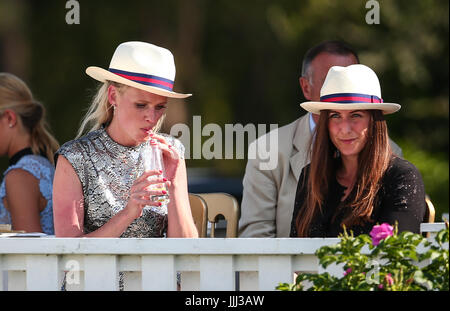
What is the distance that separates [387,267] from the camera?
2.88 metres

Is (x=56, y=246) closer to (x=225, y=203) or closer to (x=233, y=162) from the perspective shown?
(x=225, y=203)

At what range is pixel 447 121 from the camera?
44.2ft

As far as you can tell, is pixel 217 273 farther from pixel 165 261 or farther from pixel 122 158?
pixel 122 158

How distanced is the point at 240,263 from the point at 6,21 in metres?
15.9

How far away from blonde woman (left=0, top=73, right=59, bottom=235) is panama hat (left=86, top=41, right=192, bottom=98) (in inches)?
43.8

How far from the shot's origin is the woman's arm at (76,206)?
3.73 meters

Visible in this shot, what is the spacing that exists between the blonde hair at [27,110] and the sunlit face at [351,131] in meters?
1.84

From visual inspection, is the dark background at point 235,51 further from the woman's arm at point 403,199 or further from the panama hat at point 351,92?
the woman's arm at point 403,199

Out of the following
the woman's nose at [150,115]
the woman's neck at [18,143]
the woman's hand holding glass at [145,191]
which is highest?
the woman's nose at [150,115]

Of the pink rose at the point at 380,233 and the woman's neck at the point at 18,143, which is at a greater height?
the woman's neck at the point at 18,143

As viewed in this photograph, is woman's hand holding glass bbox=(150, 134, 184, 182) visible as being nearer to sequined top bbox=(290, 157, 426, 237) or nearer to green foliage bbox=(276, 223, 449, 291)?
sequined top bbox=(290, 157, 426, 237)

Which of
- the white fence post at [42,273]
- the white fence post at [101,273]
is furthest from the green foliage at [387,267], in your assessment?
the white fence post at [42,273]

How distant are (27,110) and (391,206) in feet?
7.52
